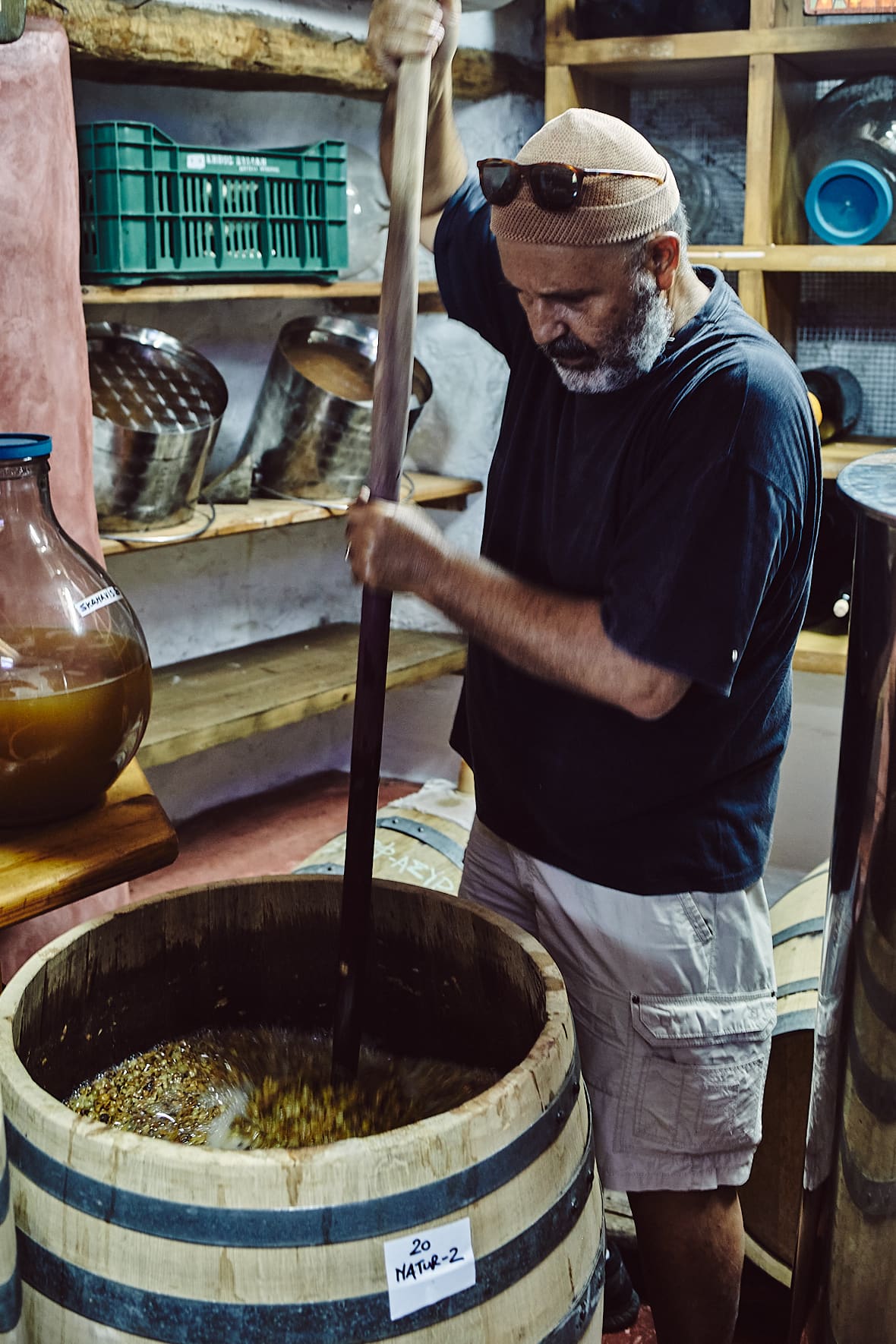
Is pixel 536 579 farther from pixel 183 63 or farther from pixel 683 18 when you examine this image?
pixel 683 18

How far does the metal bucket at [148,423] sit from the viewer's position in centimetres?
299

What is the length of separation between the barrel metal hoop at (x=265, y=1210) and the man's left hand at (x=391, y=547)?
643 mm

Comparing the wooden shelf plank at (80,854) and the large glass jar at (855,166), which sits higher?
the large glass jar at (855,166)

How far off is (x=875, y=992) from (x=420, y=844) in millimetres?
1568

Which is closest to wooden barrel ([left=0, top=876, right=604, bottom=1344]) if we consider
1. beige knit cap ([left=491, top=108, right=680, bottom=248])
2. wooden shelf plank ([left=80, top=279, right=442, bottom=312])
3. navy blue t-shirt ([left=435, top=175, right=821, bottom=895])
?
navy blue t-shirt ([left=435, top=175, right=821, bottom=895])

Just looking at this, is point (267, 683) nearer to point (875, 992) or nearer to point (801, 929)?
point (801, 929)

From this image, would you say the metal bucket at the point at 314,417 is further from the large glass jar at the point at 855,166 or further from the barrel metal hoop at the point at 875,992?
the barrel metal hoop at the point at 875,992

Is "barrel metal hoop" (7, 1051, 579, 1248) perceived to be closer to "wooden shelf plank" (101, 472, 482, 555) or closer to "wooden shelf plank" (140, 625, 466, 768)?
"wooden shelf plank" (101, 472, 482, 555)

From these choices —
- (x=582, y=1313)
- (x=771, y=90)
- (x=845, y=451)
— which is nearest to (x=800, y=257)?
(x=771, y=90)

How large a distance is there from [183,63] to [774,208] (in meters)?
1.56

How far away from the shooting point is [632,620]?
1.49m

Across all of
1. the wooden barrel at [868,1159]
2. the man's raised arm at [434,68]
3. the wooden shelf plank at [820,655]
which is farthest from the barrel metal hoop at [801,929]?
the man's raised arm at [434,68]

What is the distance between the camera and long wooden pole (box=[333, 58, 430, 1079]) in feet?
4.48

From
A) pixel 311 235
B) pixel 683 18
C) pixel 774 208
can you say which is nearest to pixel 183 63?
pixel 311 235
